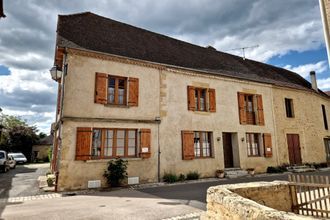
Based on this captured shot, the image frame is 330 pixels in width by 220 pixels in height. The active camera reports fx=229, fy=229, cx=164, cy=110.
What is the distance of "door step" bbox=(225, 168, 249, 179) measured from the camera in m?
12.0

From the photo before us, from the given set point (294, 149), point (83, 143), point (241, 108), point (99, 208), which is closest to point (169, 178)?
point (83, 143)

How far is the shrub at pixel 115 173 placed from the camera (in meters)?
9.26

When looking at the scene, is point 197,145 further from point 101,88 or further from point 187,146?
point 101,88

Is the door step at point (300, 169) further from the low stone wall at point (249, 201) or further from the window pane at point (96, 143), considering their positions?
the window pane at point (96, 143)

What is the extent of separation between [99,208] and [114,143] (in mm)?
4068

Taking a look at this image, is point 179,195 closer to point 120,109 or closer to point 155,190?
point 155,190

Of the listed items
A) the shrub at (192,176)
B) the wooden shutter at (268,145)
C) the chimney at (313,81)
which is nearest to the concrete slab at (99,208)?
the shrub at (192,176)

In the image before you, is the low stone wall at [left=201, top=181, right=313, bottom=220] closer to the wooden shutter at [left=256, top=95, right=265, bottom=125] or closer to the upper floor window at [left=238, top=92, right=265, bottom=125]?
the upper floor window at [left=238, top=92, right=265, bottom=125]

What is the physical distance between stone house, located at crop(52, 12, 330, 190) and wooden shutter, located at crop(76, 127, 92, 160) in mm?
38

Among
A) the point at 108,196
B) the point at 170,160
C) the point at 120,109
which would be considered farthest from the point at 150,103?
the point at 108,196

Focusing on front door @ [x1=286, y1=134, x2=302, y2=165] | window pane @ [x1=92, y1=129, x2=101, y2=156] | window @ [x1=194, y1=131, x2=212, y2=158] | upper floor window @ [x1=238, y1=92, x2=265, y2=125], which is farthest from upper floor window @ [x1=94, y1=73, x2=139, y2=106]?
front door @ [x1=286, y1=134, x2=302, y2=165]

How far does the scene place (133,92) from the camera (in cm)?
1066

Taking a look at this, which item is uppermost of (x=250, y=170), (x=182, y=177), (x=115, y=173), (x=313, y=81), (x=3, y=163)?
(x=313, y=81)

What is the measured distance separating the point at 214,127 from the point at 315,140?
9.28 m
